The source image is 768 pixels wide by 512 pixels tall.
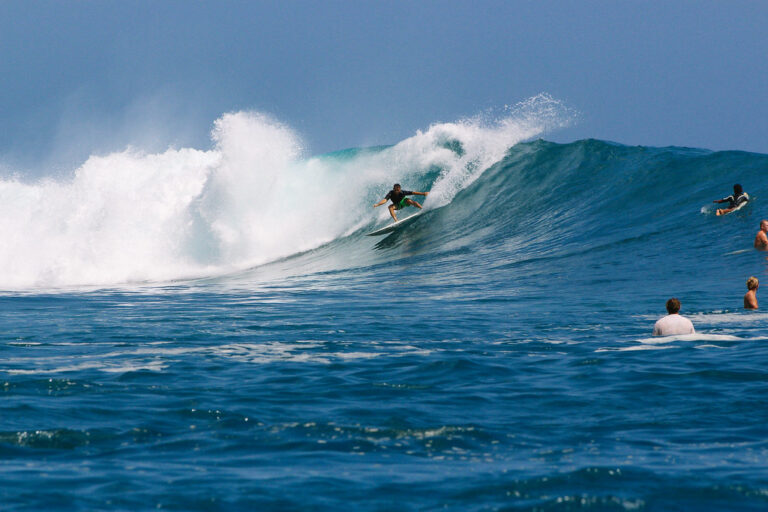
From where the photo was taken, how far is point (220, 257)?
24.8 m

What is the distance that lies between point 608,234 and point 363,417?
15.6m

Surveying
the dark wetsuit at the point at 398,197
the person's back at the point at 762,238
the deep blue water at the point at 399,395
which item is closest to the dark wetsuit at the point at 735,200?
the deep blue water at the point at 399,395

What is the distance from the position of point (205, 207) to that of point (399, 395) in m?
19.5

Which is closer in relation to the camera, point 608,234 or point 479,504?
point 479,504

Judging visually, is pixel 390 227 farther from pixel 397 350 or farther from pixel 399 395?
pixel 399 395

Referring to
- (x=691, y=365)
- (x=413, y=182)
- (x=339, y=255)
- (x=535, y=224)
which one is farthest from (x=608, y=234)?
(x=691, y=365)

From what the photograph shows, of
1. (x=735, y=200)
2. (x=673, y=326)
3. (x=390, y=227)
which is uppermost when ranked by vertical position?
(x=390, y=227)

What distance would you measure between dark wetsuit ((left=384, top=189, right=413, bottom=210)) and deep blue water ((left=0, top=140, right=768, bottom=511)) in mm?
6250

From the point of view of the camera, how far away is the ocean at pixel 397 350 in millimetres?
5254

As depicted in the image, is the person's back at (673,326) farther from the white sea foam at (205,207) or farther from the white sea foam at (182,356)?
the white sea foam at (205,207)

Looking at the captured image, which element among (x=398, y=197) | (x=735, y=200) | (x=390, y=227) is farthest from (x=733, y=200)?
(x=390, y=227)

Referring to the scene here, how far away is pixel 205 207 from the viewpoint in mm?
26109

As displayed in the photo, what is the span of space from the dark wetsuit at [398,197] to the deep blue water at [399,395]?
6.25 metres

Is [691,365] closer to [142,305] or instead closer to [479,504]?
[479,504]
